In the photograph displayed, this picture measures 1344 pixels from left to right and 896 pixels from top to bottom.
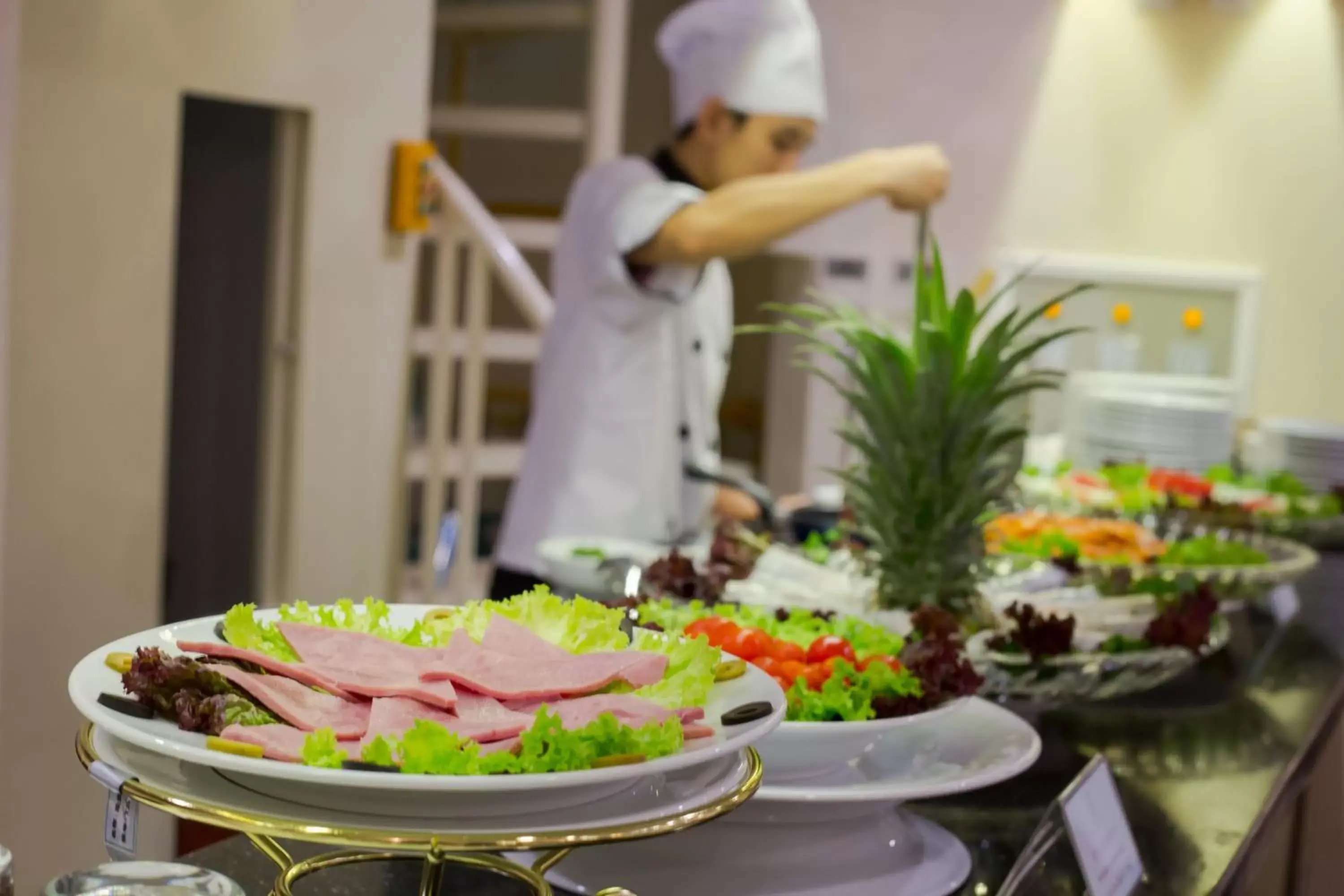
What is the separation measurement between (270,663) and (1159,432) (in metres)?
3.22

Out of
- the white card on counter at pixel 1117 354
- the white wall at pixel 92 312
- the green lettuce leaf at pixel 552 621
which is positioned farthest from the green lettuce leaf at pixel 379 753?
the white card on counter at pixel 1117 354

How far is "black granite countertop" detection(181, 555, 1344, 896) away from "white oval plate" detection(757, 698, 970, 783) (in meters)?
0.12

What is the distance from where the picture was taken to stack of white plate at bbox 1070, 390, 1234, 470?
12.0 ft

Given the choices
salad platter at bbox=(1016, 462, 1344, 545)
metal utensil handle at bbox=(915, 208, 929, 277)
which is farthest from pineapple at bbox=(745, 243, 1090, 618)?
salad platter at bbox=(1016, 462, 1344, 545)

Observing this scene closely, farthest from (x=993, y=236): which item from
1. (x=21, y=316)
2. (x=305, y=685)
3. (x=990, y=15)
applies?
(x=305, y=685)

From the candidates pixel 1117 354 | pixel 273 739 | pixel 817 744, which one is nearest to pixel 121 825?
pixel 273 739

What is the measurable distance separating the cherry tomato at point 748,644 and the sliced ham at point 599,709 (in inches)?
13.5

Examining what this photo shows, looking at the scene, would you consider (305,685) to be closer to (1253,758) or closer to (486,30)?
(1253,758)

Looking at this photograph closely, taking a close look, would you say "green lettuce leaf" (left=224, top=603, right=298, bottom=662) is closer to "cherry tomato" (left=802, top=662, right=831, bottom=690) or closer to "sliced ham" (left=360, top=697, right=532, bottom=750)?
"sliced ham" (left=360, top=697, right=532, bottom=750)

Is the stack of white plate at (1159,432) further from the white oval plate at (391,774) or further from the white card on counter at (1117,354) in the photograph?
the white oval plate at (391,774)

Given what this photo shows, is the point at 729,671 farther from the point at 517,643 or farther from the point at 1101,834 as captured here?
the point at 1101,834

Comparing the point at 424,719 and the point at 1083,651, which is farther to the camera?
the point at 1083,651

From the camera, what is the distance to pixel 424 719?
730 millimetres

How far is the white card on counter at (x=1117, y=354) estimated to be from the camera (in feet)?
14.8
